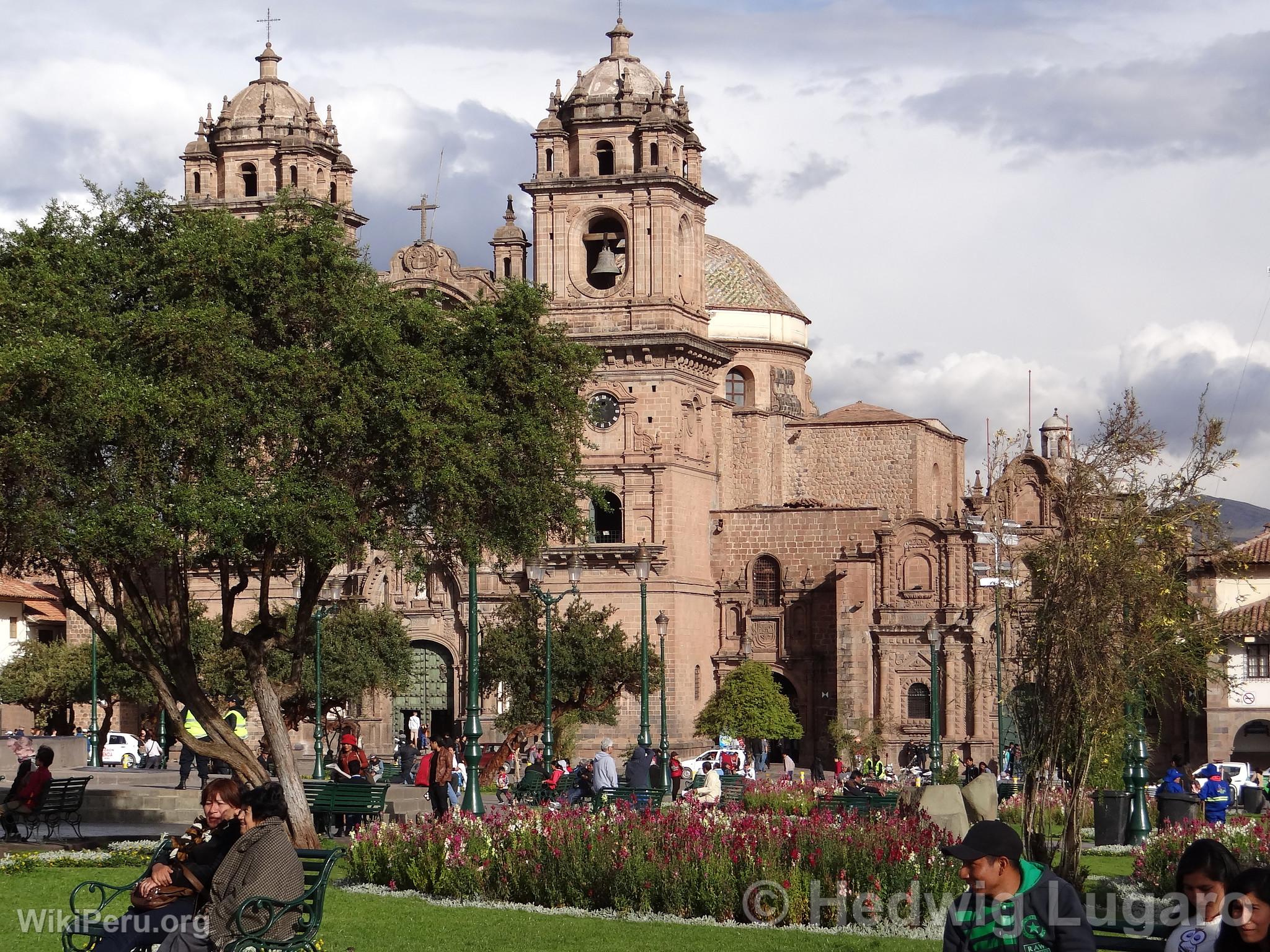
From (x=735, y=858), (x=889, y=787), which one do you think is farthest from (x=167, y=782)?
(x=735, y=858)

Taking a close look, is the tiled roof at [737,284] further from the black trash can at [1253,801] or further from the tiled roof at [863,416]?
the black trash can at [1253,801]

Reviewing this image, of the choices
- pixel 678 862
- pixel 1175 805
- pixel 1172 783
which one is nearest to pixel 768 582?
pixel 1172 783

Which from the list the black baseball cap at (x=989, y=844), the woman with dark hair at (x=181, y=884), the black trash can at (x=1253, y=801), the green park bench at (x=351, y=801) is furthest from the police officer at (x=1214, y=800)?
the black baseball cap at (x=989, y=844)

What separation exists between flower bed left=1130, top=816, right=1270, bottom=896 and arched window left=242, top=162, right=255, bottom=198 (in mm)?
48623

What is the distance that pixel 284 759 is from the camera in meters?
23.0

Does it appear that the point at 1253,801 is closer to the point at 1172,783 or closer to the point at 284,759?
the point at 1172,783

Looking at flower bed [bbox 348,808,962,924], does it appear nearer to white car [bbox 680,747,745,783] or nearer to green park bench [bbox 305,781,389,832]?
green park bench [bbox 305,781,389,832]

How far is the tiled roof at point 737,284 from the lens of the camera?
75.0 m

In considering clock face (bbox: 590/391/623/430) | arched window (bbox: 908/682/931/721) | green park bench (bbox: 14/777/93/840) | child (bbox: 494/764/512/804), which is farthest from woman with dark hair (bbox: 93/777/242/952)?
arched window (bbox: 908/682/931/721)

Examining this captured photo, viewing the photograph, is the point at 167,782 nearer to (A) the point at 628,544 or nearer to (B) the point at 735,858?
(A) the point at 628,544

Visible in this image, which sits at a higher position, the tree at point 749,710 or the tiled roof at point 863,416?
the tiled roof at point 863,416

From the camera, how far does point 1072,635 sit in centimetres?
1880

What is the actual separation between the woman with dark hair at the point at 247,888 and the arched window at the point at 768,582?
52.7 m

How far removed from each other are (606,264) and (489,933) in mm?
45541
